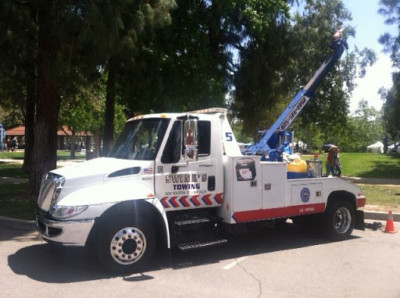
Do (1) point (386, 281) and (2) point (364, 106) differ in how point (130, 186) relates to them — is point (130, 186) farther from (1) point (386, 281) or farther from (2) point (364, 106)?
(2) point (364, 106)

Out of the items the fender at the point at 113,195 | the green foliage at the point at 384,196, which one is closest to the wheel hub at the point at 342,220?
the green foliage at the point at 384,196

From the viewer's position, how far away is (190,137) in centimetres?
673

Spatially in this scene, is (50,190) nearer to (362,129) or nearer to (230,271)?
(230,271)

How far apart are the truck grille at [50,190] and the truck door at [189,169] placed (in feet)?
4.56

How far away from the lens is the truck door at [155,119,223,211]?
6855 millimetres

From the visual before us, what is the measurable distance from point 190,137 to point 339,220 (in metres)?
4.01

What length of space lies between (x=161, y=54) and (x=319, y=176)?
782 cm

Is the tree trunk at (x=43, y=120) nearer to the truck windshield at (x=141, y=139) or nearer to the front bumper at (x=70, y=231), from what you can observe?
the truck windshield at (x=141, y=139)

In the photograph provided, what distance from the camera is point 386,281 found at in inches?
246

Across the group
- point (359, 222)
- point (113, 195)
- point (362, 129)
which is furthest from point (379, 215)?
point (362, 129)

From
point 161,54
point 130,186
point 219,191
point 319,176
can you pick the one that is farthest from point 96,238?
point 161,54

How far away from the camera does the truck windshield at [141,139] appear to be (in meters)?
7.03

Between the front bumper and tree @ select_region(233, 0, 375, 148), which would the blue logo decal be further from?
tree @ select_region(233, 0, 375, 148)

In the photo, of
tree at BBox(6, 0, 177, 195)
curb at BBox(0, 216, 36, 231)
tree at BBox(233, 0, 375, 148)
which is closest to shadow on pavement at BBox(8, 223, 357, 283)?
curb at BBox(0, 216, 36, 231)
